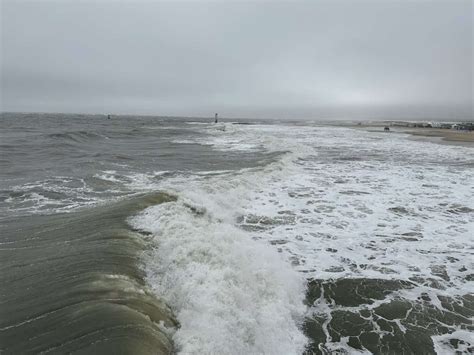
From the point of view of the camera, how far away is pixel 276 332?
4.68m

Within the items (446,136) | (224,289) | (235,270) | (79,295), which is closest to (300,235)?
(235,270)

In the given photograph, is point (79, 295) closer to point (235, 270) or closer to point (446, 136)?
point (235, 270)

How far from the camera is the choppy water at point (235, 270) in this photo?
441cm

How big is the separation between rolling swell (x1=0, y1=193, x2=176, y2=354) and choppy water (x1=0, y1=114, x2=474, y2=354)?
0.02 m

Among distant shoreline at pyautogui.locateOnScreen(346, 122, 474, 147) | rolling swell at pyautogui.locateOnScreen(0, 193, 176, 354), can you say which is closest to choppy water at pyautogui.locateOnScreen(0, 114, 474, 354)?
rolling swell at pyautogui.locateOnScreen(0, 193, 176, 354)

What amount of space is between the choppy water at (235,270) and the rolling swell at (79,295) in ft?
0.07

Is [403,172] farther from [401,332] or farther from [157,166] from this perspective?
[401,332]

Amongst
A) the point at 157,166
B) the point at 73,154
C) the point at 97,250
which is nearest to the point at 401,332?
the point at 97,250

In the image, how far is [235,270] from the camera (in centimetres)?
606

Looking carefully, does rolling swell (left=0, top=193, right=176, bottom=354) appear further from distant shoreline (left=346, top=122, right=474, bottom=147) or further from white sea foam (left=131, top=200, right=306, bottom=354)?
distant shoreline (left=346, top=122, right=474, bottom=147)

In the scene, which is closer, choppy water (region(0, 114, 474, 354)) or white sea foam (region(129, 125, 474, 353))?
choppy water (region(0, 114, 474, 354))

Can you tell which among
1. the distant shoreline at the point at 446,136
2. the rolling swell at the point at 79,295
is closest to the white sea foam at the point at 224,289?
the rolling swell at the point at 79,295

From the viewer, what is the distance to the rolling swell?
3.95 meters

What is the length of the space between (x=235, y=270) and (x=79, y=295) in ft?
8.22
